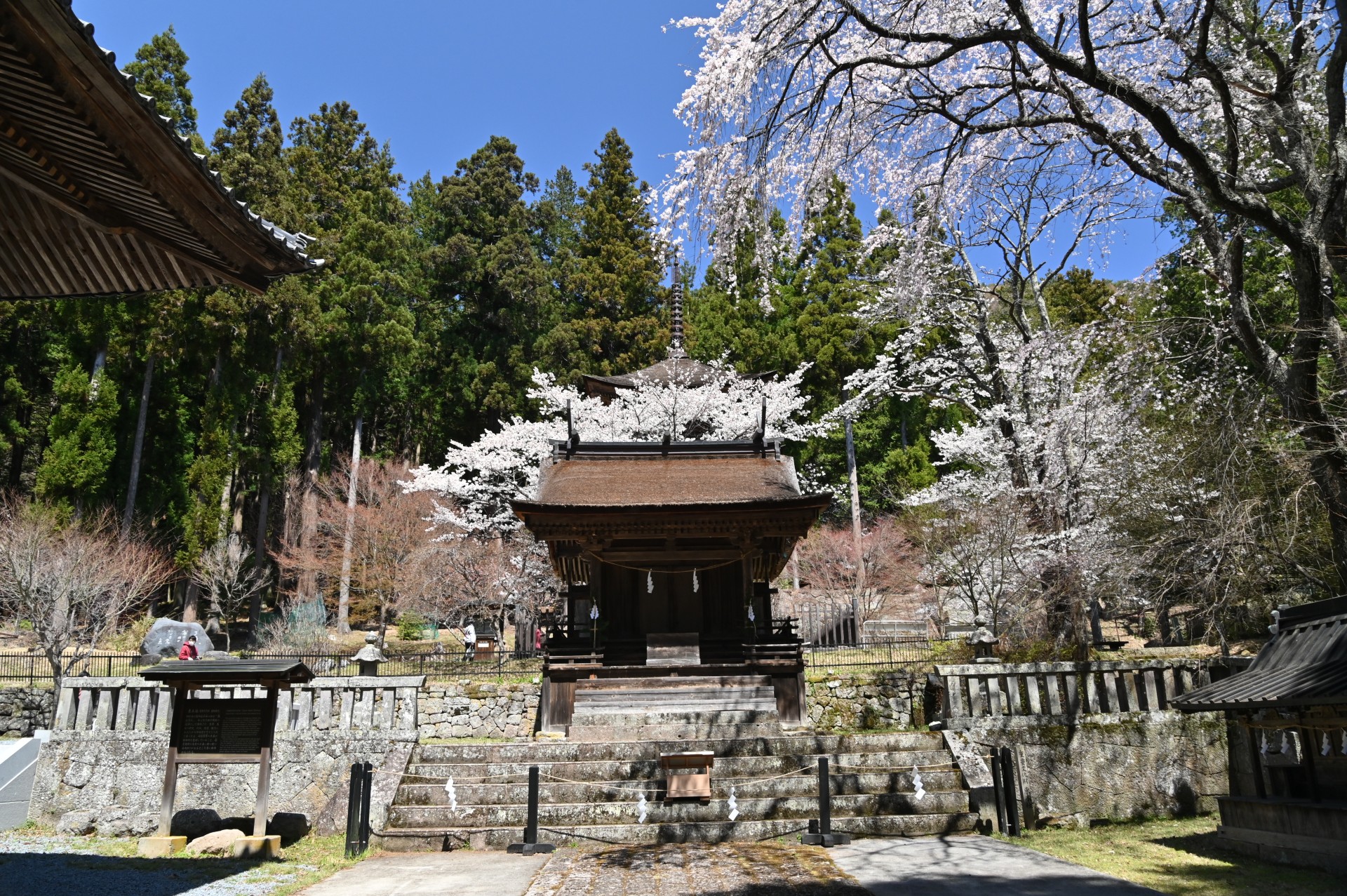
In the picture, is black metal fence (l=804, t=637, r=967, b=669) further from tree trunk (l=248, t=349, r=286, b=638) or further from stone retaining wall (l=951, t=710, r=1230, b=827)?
tree trunk (l=248, t=349, r=286, b=638)

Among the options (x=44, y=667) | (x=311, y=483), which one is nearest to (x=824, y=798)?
(x=44, y=667)

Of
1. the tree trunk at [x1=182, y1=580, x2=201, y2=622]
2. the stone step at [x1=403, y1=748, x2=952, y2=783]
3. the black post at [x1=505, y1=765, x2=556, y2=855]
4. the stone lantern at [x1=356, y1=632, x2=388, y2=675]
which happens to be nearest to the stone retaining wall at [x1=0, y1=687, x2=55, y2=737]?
the stone lantern at [x1=356, y1=632, x2=388, y2=675]

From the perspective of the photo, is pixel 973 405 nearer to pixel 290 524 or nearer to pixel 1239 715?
pixel 1239 715

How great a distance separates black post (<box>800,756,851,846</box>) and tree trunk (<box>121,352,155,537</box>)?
26274 millimetres

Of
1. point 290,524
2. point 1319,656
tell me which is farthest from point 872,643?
point 290,524

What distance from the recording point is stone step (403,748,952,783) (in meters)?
10.5

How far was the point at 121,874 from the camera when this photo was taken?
7.67 meters

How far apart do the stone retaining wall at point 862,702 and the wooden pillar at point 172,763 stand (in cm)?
959

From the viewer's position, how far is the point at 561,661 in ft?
44.7

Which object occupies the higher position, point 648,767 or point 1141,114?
point 1141,114

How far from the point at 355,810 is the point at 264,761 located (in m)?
1.22

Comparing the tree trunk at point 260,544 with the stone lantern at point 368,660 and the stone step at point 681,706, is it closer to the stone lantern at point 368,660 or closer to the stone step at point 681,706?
the stone lantern at point 368,660

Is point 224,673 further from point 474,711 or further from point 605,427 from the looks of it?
point 605,427

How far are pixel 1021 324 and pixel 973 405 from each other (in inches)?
168
